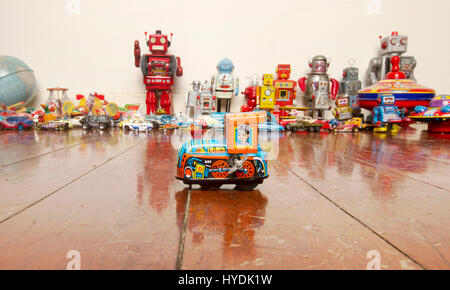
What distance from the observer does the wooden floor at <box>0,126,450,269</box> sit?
50cm

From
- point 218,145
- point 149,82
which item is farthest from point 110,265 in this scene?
point 149,82

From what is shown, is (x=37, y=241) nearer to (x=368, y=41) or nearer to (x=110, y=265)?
(x=110, y=265)

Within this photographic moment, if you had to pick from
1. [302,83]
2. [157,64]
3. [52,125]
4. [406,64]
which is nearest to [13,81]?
[52,125]

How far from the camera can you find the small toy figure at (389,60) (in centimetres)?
417

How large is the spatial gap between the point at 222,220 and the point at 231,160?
315 millimetres

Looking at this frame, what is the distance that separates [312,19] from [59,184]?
4623mm

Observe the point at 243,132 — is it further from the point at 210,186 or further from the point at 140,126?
the point at 140,126

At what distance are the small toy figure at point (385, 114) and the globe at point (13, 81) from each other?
456cm

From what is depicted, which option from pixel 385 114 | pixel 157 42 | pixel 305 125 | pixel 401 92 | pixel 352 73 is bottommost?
pixel 305 125

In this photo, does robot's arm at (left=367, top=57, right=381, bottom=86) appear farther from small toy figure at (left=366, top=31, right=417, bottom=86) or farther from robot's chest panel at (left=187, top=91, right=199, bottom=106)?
robot's chest panel at (left=187, top=91, right=199, bottom=106)

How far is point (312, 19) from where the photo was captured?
182 inches

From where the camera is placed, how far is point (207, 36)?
4543 mm

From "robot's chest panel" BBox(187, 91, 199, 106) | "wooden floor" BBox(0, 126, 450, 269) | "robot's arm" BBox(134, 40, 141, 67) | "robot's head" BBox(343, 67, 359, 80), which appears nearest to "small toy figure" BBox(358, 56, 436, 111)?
"robot's head" BBox(343, 67, 359, 80)

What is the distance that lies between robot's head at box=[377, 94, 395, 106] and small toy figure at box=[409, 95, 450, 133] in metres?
0.28
